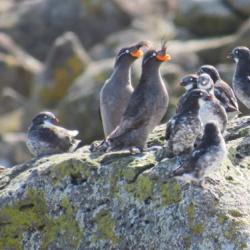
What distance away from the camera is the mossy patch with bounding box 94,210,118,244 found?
15.1 meters

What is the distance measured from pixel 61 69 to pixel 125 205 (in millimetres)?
29088

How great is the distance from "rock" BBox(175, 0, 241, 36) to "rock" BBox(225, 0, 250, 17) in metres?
0.20

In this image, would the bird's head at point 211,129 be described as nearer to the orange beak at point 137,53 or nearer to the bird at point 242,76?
the bird at point 242,76

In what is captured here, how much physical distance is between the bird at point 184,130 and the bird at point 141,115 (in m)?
1.03

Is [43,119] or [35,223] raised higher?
[43,119]

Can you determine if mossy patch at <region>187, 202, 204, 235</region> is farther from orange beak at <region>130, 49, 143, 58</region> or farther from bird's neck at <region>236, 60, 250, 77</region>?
bird's neck at <region>236, 60, 250, 77</region>

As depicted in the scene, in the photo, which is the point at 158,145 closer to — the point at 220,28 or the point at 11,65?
the point at 220,28

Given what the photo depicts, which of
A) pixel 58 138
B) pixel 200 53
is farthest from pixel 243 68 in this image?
pixel 200 53

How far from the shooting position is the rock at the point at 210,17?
149 feet

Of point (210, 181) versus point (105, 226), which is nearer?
point (210, 181)

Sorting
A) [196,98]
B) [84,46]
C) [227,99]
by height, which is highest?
[84,46]

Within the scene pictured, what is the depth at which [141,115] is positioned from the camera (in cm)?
1694

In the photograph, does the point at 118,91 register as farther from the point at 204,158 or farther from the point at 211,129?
the point at 204,158

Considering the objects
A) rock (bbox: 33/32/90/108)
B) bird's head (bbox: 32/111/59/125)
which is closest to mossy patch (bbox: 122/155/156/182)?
bird's head (bbox: 32/111/59/125)
